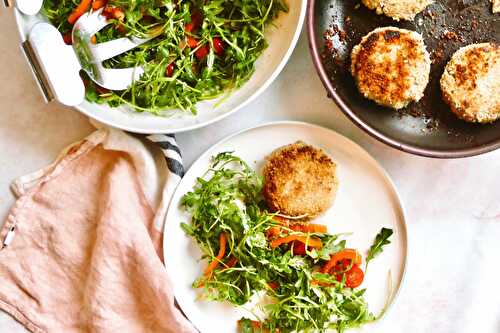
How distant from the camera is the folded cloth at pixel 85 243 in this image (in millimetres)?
2779

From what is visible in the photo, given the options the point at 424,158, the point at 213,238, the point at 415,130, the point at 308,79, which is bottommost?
the point at 213,238

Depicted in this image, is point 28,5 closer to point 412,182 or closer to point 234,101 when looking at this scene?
point 234,101

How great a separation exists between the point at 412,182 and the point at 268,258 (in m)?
0.83

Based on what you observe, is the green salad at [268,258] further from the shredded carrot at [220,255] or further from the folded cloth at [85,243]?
the folded cloth at [85,243]

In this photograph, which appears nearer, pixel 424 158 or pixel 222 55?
pixel 222 55

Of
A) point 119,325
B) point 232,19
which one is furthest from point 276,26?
point 119,325

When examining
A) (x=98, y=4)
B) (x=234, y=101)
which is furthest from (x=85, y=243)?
(x=98, y=4)

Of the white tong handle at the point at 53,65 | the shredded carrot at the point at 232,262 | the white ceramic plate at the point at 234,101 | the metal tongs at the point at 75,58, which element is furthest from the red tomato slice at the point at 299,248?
the white tong handle at the point at 53,65

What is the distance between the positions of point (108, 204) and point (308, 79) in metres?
1.13

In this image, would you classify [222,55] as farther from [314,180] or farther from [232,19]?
[314,180]

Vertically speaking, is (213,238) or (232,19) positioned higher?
(232,19)

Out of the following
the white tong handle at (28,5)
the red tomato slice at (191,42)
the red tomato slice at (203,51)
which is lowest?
the red tomato slice at (203,51)

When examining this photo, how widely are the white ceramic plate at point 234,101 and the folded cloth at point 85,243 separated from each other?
20 cm

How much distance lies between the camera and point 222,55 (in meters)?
2.70
